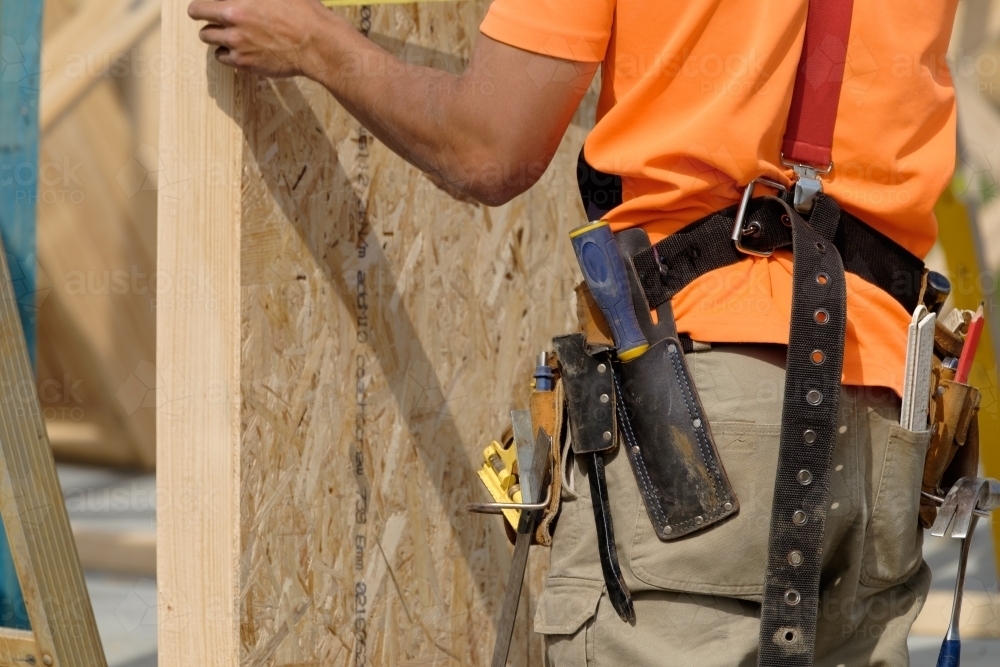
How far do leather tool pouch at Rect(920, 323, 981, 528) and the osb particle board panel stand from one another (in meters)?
1.05

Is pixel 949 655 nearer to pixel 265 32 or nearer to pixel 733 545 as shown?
pixel 733 545

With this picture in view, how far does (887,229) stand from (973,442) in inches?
16.1

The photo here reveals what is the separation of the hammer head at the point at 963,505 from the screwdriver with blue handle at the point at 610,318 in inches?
18.6

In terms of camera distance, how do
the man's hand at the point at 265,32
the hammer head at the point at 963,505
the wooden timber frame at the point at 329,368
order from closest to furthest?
the hammer head at the point at 963,505 → the man's hand at the point at 265,32 → the wooden timber frame at the point at 329,368

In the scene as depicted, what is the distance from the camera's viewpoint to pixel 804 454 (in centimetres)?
137

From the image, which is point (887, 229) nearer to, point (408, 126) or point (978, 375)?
point (408, 126)

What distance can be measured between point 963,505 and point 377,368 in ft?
3.71

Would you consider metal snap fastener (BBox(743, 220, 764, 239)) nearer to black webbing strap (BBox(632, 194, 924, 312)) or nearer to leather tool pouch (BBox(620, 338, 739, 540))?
black webbing strap (BBox(632, 194, 924, 312))

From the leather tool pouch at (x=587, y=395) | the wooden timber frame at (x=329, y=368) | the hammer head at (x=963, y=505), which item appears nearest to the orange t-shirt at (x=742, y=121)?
the leather tool pouch at (x=587, y=395)

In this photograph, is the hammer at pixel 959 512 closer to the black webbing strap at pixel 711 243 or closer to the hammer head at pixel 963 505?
the hammer head at pixel 963 505

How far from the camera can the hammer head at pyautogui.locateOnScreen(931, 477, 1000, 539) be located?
155 centimetres

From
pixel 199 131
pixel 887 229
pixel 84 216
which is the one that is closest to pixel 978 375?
pixel 887 229

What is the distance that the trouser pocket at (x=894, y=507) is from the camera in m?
1.47

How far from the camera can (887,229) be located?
1.53 m
